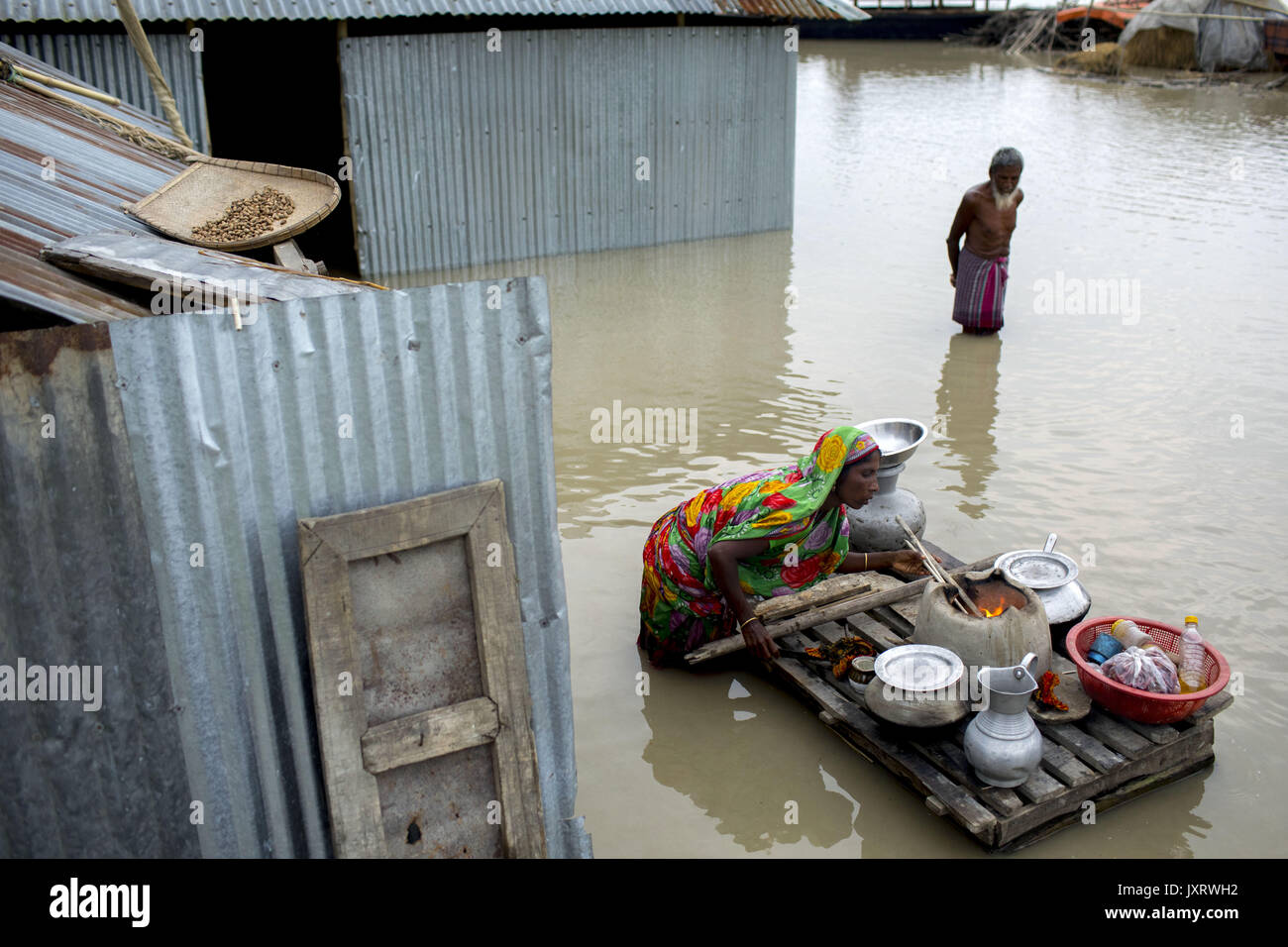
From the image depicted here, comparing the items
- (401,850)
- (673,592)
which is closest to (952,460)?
(673,592)

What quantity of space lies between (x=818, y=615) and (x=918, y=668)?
84 cm

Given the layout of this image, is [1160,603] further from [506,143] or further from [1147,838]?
[506,143]

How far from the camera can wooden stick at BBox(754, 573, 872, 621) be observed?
5.22 metres

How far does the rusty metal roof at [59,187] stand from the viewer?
2.94 meters

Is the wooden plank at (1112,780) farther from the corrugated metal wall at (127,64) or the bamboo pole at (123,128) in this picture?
the corrugated metal wall at (127,64)

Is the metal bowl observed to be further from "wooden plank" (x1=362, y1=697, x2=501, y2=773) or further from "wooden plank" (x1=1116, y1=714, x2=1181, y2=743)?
"wooden plank" (x1=362, y1=697, x2=501, y2=773)

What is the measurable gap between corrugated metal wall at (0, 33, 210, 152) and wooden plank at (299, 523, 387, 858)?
838 cm

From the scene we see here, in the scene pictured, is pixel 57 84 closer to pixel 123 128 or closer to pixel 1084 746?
pixel 123 128

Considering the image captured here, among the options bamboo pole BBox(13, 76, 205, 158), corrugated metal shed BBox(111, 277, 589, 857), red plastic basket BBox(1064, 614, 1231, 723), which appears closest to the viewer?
corrugated metal shed BBox(111, 277, 589, 857)

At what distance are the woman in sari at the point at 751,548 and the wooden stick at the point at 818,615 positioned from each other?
0.38ft

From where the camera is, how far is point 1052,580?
475 cm
